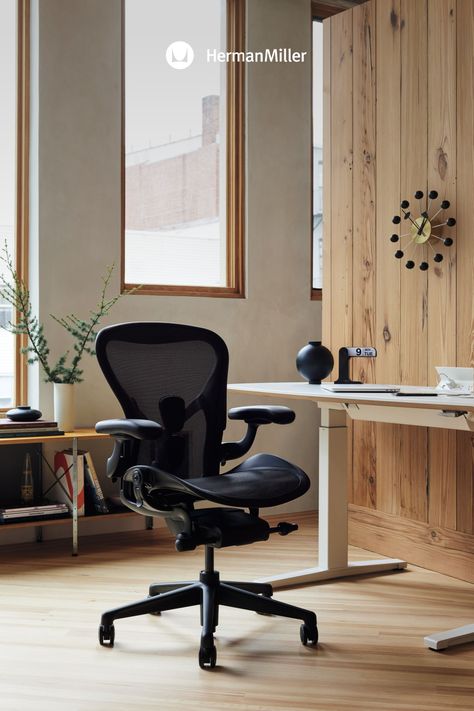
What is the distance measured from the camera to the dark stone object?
372cm

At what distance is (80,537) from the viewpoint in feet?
13.2

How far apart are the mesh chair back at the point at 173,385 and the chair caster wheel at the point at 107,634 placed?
53 centimetres

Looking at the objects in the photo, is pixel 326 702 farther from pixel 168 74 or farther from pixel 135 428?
pixel 168 74

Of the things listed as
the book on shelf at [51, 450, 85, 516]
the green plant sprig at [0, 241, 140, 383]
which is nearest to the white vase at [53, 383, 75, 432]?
the green plant sprig at [0, 241, 140, 383]

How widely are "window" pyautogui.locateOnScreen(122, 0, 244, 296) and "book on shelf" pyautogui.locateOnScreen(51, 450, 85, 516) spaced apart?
3.22 ft

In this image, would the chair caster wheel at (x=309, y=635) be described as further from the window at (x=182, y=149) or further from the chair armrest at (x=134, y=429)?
the window at (x=182, y=149)

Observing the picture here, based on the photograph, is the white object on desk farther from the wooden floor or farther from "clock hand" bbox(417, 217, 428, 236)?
the wooden floor

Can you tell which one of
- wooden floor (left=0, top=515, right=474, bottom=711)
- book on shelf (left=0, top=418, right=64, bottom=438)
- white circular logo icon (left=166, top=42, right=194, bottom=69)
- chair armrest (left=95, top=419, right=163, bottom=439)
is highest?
white circular logo icon (left=166, top=42, right=194, bottom=69)

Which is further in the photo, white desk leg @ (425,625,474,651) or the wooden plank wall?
the wooden plank wall

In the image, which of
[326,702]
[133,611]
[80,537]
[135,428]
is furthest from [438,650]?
[80,537]

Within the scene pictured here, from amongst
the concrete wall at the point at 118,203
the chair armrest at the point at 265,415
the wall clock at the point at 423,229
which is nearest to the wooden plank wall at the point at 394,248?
the wall clock at the point at 423,229

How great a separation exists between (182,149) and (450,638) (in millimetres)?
2911

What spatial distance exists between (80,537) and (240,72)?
2.66 metres

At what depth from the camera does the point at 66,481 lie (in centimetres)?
384
